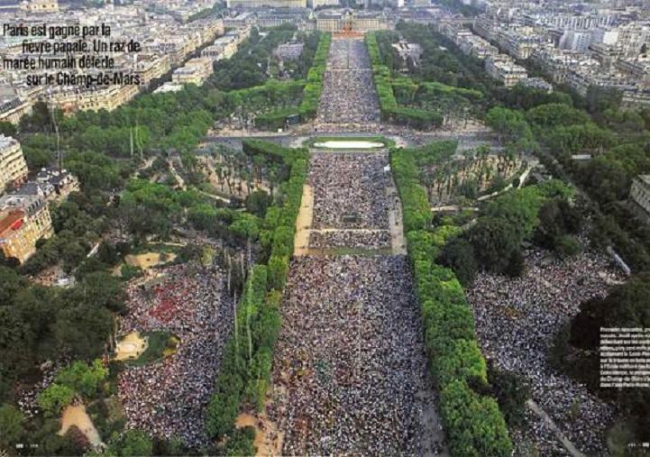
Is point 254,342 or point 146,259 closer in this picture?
point 254,342

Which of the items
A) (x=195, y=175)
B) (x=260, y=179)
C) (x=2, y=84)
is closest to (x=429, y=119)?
(x=260, y=179)

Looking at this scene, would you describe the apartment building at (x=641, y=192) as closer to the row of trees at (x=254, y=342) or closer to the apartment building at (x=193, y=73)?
the row of trees at (x=254, y=342)

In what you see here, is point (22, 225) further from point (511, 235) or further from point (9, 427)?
point (511, 235)

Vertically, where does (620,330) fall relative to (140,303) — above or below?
above

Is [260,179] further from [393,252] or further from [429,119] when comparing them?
[429,119]

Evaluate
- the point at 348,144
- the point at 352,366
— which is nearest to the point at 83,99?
the point at 348,144

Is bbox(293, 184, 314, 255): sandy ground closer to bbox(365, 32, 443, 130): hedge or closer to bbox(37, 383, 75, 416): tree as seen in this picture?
bbox(37, 383, 75, 416): tree
